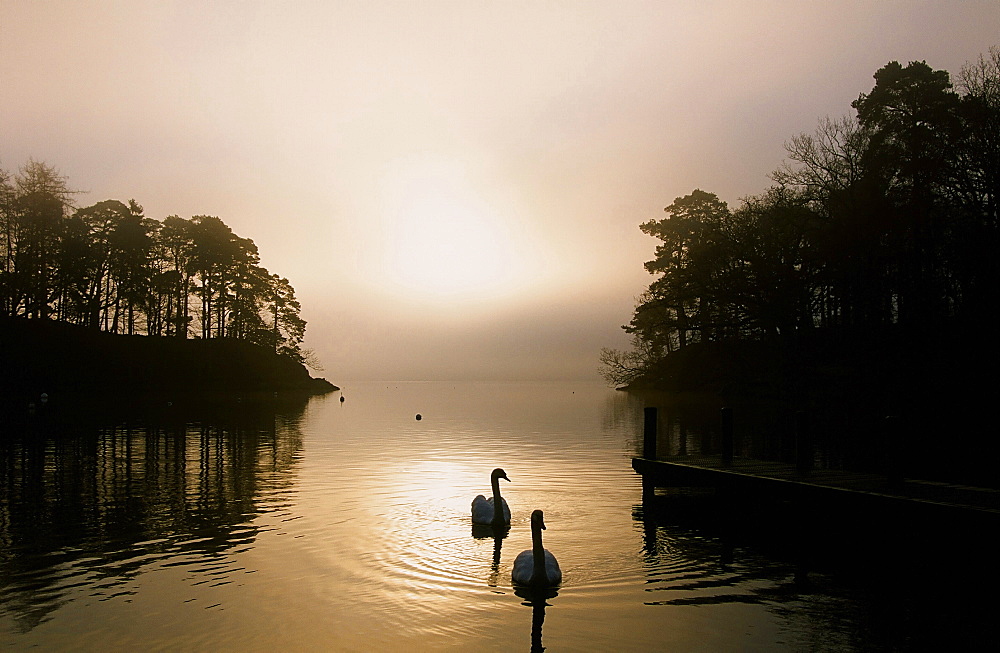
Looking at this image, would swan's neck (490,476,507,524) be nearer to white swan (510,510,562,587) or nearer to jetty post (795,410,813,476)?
white swan (510,510,562,587)

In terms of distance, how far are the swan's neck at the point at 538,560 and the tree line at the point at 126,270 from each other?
2671 inches

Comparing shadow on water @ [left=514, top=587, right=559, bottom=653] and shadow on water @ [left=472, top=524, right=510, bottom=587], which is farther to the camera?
shadow on water @ [left=472, top=524, right=510, bottom=587]

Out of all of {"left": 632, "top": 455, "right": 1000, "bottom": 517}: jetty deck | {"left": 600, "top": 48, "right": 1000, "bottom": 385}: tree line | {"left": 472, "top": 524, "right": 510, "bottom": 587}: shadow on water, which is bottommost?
{"left": 472, "top": 524, "right": 510, "bottom": 587}: shadow on water

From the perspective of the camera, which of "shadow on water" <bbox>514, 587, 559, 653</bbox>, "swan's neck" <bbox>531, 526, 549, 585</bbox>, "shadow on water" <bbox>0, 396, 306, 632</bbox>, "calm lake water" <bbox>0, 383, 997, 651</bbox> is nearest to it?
"shadow on water" <bbox>514, 587, 559, 653</bbox>

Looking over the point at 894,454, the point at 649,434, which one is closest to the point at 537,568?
the point at 894,454

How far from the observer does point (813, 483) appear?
15758 millimetres

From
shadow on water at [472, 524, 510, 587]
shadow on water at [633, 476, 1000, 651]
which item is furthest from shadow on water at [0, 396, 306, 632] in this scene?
shadow on water at [633, 476, 1000, 651]

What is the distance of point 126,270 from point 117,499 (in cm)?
6086

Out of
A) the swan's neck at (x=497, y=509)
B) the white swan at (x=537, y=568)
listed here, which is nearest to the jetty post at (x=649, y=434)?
the swan's neck at (x=497, y=509)

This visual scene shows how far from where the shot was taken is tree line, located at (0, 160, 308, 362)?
65938mm

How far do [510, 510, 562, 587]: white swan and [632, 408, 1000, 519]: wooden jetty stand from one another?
21.5 ft

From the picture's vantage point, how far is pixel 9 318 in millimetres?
65812

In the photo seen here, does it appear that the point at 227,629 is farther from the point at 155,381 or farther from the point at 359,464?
the point at 155,381

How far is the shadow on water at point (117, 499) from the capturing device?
1260 centimetres
